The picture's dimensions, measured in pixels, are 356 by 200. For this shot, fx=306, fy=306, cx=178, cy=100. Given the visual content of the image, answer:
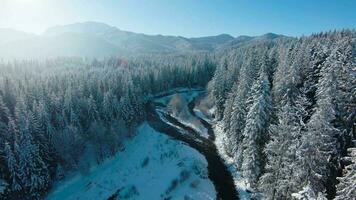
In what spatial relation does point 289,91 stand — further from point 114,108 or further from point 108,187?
point 114,108

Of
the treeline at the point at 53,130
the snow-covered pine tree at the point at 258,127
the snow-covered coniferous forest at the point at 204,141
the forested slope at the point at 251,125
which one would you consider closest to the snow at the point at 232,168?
the snow-covered coniferous forest at the point at 204,141

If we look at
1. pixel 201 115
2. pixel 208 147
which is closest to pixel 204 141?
Answer: pixel 208 147

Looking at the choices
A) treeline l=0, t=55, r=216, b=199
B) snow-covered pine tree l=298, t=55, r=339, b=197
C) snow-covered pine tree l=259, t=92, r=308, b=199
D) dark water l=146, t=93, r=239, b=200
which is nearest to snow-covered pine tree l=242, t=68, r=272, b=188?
dark water l=146, t=93, r=239, b=200

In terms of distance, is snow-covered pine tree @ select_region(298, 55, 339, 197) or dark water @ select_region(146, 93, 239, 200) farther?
dark water @ select_region(146, 93, 239, 200)

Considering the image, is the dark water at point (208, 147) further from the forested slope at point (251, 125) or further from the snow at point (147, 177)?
the forested slope at point (251, 125)

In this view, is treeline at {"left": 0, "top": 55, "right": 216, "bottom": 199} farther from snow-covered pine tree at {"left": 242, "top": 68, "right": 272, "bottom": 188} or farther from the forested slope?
snow-covered pine tree at {"left": 242, "top": 68, "right": 272, "bottom": 188}

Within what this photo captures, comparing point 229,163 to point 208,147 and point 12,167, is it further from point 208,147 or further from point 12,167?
point 12,167

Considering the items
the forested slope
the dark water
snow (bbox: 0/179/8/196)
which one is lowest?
snow (bbox: 0/179/8/196)
